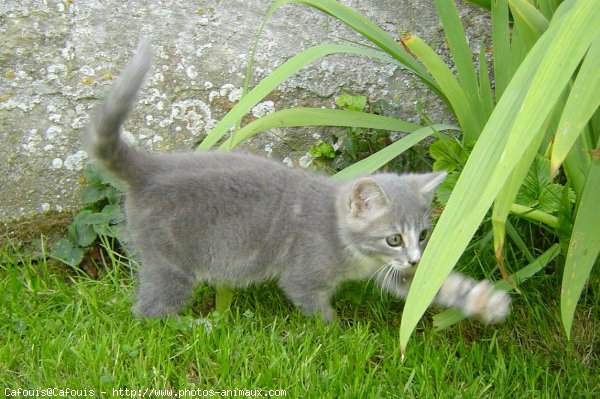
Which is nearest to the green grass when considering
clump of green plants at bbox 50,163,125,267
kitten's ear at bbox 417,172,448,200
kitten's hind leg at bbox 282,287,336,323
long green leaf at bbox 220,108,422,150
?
kitten's hind leg at bbox 282,287,336,323

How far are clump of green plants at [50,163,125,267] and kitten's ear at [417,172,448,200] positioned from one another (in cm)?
123

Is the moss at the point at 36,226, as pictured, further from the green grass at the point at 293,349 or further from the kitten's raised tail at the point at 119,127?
the kitten's raised tail at the point at 119,127

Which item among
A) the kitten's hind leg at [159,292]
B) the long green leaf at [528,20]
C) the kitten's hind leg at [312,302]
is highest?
the long green leaf at [528,20]

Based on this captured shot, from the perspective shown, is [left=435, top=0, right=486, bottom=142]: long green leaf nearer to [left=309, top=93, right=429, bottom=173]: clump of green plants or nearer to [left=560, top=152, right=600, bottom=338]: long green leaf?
[left=309, top=93, right=429, bottom=173]: clump of green plants

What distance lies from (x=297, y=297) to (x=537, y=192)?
94cm

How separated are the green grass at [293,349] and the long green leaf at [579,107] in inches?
38.2

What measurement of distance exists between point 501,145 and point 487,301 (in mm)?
936

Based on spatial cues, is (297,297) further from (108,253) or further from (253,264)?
(108,253)

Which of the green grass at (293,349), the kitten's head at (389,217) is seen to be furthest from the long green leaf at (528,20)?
the green grass at (293,349)

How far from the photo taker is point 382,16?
3584 millimetres

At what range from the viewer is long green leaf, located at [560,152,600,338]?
214 centimetres

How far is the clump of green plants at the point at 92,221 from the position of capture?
124 inches

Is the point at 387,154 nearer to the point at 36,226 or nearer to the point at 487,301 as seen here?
the point at 487,301

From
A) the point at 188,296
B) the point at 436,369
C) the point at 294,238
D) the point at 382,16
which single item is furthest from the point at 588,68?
the point at 382,16
